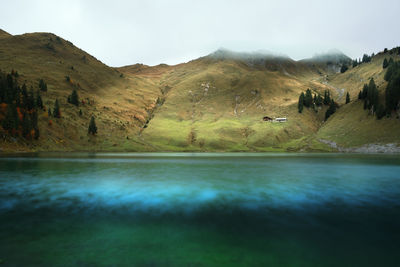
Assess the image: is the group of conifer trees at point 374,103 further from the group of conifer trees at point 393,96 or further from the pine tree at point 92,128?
the pine tree at point 92,128

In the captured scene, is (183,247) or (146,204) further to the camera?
(146,204)

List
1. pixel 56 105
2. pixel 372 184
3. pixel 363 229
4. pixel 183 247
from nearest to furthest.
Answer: pixel 183 247, pixel 363 229, pixel 372 184, pixel 56 105

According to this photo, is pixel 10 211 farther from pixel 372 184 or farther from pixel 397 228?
pixel 372 184

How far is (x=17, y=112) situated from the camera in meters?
141

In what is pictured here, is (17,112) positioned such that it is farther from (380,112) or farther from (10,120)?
(380,112)

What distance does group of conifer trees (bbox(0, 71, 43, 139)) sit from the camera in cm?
13238

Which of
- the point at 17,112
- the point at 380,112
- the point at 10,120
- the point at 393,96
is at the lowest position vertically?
the point at 10,120

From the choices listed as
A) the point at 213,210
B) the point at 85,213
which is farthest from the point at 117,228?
the point at 213,210

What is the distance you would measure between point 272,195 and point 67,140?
16768 cm

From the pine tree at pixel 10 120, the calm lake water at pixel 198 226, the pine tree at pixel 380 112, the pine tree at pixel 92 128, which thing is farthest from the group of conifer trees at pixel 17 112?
the pine tree at pixel 380 112

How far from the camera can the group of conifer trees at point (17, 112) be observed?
434ft

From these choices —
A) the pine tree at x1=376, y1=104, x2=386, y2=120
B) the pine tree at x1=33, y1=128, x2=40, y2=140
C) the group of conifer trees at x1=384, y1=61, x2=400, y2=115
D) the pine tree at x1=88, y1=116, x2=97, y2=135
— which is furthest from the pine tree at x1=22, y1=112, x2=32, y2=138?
the group of conifer trees at x1=384, y1=61, x2=400, y2=115

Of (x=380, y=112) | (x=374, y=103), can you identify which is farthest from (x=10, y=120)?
(x=374, y=103)

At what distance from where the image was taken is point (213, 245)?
15445mm
